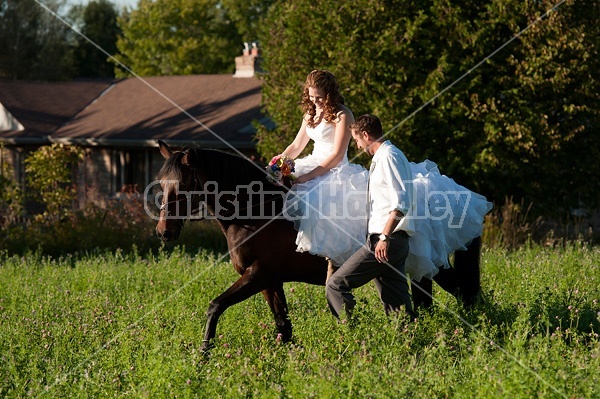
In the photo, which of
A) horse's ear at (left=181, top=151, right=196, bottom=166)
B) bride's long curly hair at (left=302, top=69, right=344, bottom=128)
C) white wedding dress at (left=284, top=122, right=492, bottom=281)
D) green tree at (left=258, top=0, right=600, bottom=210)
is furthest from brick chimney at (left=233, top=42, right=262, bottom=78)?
horse's ear at (left=181, top=151, right=196, bottom=166)

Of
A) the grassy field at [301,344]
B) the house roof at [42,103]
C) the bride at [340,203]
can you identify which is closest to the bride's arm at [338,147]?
the bride at [340,203]

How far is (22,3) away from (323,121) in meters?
50.1

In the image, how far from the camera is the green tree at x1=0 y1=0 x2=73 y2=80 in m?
53.1

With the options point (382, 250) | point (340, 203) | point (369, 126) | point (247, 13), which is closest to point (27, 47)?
point (247, 13)

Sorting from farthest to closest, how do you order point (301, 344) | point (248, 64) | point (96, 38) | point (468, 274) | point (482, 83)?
point (96, 38)
point (248, 64)
point (482, 83)
point (468, 274)
point (301, 344)

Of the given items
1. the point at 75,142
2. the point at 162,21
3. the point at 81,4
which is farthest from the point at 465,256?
the point at 81,4

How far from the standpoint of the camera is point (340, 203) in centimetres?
811

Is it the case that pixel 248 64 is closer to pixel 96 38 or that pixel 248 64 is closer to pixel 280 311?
pixel 280 311

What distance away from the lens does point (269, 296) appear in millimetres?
8430

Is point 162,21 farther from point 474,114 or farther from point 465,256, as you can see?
point 465,256

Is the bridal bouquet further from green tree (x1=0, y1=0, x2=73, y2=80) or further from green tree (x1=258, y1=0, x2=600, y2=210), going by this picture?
green tree (x1=0, y1=0, x2=73, y2=80)

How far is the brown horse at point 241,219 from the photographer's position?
7711 mm

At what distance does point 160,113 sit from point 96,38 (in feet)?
97.6

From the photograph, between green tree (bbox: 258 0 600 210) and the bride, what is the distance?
9.58 metres
